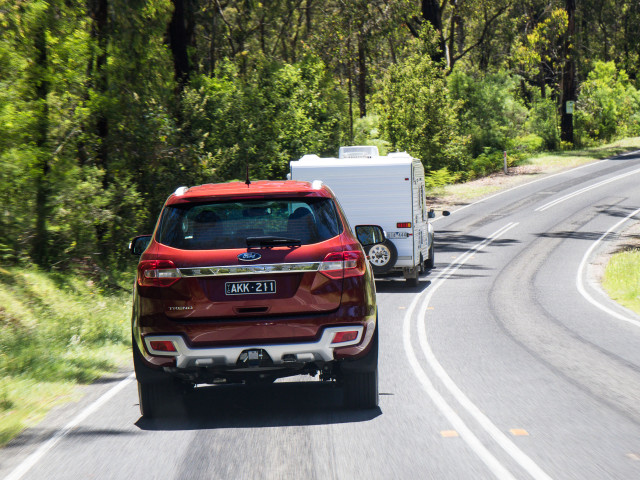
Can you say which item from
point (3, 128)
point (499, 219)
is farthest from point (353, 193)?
point (499, 219)

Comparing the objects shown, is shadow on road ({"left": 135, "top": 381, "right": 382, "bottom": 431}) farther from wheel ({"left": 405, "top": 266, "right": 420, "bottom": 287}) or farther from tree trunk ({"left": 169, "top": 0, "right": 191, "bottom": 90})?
tree trunk ({"left": 169, "top": 0, "right": 191, "bottom": 90})

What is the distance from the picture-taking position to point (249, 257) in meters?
6.36

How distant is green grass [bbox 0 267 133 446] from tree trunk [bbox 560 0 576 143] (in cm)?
3988

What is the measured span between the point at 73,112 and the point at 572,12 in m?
39.7

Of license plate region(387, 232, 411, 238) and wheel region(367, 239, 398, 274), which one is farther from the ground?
license plate region(387, 232, 411, 238)

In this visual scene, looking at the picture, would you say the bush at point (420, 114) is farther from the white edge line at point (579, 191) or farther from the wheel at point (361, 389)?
the wheel at point (361, 389)

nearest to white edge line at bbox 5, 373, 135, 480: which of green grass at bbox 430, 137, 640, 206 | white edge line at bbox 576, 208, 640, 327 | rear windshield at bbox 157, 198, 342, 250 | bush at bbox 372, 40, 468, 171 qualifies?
rear windshield at bbox 157, 198, 342, 250

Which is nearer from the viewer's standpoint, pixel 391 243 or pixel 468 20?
pixel 391 243

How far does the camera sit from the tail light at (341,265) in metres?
6.41

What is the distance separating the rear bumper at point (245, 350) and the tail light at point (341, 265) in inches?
16.5

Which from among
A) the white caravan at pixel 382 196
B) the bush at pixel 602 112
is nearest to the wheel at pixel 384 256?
the white caravan at pixel 382 196

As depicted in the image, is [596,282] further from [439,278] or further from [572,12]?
[572,12]

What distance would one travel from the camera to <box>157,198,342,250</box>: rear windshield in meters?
6.50

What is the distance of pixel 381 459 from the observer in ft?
18.3
